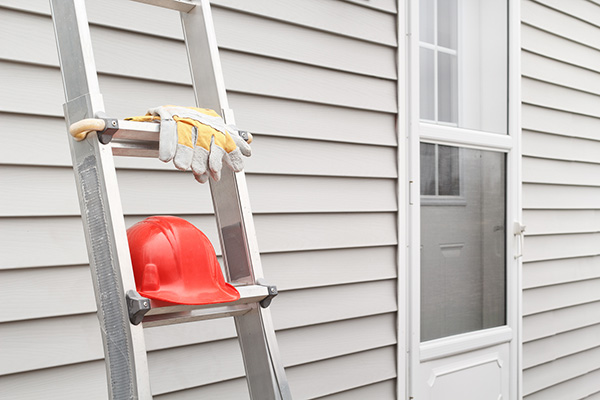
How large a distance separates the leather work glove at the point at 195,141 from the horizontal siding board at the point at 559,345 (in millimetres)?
2397

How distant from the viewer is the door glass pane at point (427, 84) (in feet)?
8.61

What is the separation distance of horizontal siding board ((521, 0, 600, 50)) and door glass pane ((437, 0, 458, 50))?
18.7 inches

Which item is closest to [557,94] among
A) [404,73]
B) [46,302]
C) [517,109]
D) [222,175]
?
[517,109]

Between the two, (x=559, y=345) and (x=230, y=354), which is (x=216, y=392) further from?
(x=559, y=345)

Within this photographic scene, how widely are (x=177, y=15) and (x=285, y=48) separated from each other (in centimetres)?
41

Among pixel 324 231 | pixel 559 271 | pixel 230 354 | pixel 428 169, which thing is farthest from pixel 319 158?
pixel 559 271

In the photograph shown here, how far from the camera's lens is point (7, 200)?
152 cm

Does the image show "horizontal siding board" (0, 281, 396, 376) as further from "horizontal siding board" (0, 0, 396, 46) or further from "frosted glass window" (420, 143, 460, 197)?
"horizontal siding board" (0, 0, 396, 46)

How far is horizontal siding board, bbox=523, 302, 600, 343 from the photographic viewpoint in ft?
10.4

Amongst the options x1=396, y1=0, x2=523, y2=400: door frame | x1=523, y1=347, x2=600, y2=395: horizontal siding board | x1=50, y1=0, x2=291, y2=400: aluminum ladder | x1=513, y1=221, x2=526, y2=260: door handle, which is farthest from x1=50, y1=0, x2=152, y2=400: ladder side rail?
x1=523, y1=347, x2=600, y2=395: horizontal siding board

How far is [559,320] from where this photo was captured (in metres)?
3.37

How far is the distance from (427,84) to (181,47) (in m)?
1.17

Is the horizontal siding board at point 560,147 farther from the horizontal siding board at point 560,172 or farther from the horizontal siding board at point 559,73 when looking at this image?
the horizontal siding board at point 559,73

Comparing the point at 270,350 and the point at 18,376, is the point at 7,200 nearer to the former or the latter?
the point at 18,376
